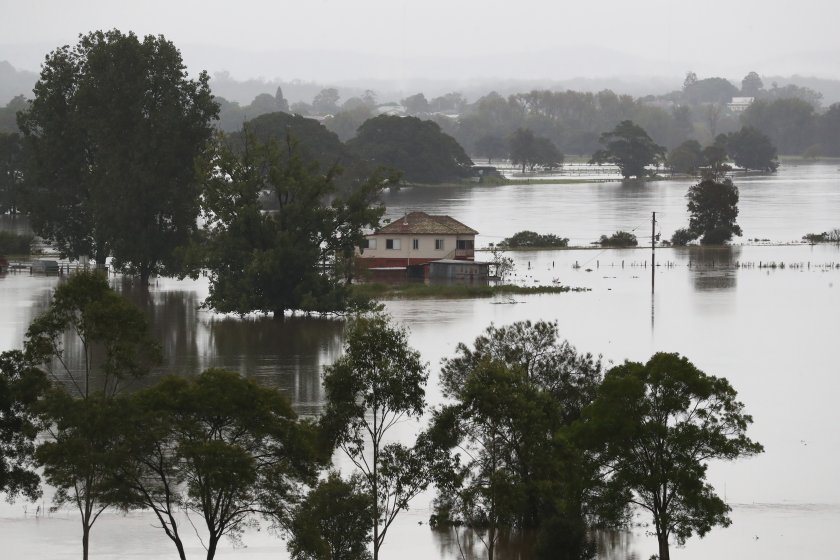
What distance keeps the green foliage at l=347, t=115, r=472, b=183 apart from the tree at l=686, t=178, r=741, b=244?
50642mm

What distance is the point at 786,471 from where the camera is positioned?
92.2 feet

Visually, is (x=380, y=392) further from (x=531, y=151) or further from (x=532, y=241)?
(x=531, y=151)

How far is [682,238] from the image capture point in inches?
3059

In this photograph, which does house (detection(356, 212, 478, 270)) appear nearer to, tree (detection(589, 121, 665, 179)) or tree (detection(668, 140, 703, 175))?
tree (detection(589, 121, 665, 179))

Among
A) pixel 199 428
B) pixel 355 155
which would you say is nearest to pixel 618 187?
pixel 355 155

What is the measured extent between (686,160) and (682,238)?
81358 mm

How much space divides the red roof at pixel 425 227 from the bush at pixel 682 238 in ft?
68.9

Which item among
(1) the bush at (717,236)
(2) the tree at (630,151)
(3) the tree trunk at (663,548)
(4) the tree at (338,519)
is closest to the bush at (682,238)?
(1) the bush at (717,236)

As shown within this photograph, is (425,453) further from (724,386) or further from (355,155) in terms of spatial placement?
(355,155)

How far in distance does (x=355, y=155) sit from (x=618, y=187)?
32.2m

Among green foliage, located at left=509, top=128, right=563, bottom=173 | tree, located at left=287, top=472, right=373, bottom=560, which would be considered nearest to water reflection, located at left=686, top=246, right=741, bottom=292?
tree, located at left=287, top=472, right=373, bottom=560

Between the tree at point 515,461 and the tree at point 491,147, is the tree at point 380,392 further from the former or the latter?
the tree at point 491,147

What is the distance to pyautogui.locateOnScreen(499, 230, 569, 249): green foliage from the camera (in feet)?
246

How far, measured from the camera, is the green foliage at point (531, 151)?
16062cm
